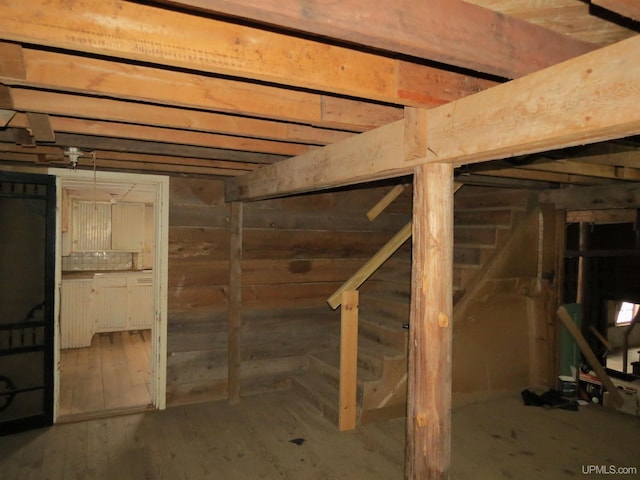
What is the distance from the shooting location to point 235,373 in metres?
3.96

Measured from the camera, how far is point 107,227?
677 centimetres

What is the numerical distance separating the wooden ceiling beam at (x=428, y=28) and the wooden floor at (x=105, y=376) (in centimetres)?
387

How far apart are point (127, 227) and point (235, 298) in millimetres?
3907

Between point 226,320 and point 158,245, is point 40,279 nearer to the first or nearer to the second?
point 158,245

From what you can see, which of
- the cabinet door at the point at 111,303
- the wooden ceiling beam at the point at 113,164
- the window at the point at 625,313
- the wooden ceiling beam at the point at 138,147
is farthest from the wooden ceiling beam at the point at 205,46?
the window at the point at 625,313

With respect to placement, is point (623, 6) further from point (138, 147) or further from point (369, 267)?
point (369, 267)

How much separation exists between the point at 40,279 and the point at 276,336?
215 cm

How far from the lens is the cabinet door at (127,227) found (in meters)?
6.82

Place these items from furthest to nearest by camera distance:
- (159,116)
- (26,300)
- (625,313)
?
(625,313) < (26,300) < (159,116)

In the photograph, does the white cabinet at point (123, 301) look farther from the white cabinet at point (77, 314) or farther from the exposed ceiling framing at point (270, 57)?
the exposed ceiling framing at point (270, 57)

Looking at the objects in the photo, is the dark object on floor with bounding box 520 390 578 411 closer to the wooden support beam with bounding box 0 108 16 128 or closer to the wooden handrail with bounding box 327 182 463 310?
the wooden handrail with bounding box 327 182 463 310

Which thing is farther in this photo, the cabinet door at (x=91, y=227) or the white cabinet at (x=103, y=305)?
the cabinet door at (x=91, y=227)

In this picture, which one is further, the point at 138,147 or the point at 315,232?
the point at 315,232

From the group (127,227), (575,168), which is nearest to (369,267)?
(575,168)
